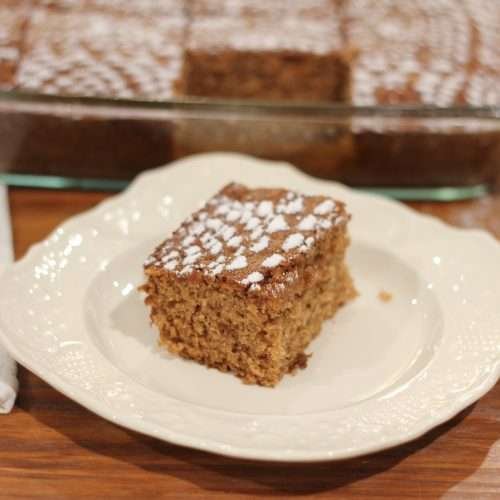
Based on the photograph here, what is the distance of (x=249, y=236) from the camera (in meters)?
1.64

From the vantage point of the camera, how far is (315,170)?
2332mm

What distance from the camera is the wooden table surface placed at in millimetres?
→ 1396

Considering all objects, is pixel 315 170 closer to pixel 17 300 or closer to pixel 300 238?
pixel 300 238

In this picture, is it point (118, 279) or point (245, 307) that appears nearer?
point (245, 307)

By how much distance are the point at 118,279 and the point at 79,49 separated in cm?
81

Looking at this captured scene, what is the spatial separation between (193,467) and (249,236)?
Answer: 46cm

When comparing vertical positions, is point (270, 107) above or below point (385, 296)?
above

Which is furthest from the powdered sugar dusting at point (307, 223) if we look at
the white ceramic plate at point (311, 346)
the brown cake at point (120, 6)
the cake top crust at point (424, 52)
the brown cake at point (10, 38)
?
the brown cake at point (120, 6)

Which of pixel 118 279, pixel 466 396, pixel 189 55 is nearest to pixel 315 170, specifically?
pixel 189 55

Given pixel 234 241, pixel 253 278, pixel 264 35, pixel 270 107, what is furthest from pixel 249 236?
pixel 264 35

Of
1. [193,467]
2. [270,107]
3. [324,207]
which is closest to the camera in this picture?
[193,467]

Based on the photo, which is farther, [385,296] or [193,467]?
[385,296]

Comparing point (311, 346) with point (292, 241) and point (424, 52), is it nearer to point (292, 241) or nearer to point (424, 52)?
point (292, 241)

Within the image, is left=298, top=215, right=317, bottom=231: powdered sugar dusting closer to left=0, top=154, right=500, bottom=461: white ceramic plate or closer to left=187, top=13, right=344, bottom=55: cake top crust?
left=0, top=154, right=500, bottom=461: white ceramic plate
